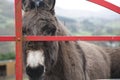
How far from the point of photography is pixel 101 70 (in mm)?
7328

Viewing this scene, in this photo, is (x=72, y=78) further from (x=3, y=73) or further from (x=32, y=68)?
(x=3, y=73)

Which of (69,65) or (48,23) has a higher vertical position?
(48,23)

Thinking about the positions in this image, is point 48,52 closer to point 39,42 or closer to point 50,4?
point 39,42

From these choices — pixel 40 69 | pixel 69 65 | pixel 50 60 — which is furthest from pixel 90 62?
pixel 40 69

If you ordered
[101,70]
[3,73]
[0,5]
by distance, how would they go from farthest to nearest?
[0,5] < [3,73] < [101,70]

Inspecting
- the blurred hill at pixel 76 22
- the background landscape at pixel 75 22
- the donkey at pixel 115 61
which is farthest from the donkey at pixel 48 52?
the blurred hill at pixel 76 22

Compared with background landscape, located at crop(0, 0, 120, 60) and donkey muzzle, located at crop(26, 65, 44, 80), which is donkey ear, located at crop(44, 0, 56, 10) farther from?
background landscape, located at crop(0, 0, 120, 60)

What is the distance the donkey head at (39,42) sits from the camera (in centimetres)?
461

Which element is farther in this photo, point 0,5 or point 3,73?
point 0,5

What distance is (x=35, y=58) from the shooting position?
456 cm

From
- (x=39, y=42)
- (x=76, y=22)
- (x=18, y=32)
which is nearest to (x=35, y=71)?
(x=39, y=42)

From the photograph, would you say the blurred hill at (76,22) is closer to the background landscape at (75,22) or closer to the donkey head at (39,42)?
the background landscape at (75,22)

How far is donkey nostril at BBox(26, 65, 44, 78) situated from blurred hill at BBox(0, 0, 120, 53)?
48.5 ft

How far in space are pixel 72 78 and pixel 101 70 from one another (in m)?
1.73
